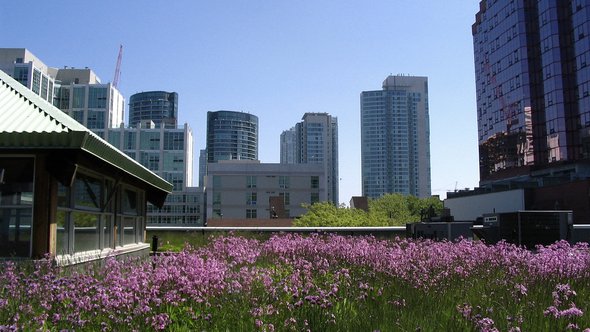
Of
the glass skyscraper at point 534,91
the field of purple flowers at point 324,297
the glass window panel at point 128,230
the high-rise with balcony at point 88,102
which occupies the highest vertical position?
the high-rise with balcony at point 88,102

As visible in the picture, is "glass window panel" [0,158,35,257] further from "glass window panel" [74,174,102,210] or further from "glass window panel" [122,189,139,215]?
"glass window panel" [122,189,139,215]

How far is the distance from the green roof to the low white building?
4063 inches

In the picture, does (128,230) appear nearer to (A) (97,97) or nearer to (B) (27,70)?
(B) (27,70)

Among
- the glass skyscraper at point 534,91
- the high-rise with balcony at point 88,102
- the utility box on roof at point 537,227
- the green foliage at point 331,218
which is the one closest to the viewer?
the utility box on roof at point 537,227

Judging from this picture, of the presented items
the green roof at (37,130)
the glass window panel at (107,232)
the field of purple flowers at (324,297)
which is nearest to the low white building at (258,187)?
the glass window panel at (107,232)

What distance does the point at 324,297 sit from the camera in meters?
6.29

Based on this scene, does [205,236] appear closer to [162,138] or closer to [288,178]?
[288,178]

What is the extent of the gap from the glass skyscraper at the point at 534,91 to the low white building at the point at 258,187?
37038mm

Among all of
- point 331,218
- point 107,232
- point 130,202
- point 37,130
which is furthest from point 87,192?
point 331,218

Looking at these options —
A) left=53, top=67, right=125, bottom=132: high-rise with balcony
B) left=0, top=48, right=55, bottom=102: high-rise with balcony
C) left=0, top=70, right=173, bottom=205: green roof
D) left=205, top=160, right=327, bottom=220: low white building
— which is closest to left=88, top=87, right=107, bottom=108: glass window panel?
left=53, top=67, right=125, bottom=132: high-rise with balcony

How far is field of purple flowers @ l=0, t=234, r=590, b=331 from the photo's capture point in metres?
5.75

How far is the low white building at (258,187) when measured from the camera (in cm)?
11738

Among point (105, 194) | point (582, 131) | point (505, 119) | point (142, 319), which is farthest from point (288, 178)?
point (142, 319)

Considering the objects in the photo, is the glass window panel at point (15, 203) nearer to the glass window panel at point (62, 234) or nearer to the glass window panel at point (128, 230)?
the glass window panel at point (62, 234)
